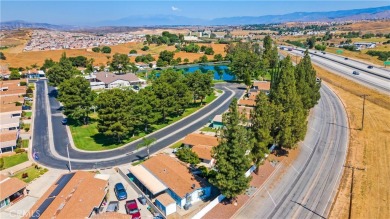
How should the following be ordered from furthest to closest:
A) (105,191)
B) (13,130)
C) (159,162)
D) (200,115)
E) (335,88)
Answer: (335,88), (200,115), (13,130), (159,162), (105,191)

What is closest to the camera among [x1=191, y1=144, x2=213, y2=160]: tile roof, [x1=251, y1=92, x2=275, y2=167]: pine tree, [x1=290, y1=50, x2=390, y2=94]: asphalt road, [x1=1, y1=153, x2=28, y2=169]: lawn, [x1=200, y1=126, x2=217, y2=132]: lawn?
[x1=251, y1=92, x2=275, y2=167]: pine tree

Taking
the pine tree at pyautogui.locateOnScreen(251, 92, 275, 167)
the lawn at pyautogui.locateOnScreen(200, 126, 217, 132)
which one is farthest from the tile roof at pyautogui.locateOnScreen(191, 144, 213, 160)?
the lawn at pyautogui.locateOnScreen(200, 126, 217, 132)

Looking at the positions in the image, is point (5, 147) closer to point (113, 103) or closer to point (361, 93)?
point (113, 103)

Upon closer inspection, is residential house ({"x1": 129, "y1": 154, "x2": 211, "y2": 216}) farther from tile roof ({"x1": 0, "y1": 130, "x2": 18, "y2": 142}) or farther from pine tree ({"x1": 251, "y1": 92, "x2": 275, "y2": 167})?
tile roof ({"x1": 0, "y1": 130, "x2": 18, "y2": 142})

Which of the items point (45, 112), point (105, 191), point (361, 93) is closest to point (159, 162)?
point (105, 191)

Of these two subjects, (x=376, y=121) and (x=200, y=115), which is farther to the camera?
(x=200, y=115)

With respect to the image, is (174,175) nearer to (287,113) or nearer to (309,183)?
(309,183)

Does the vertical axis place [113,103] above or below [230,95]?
above
